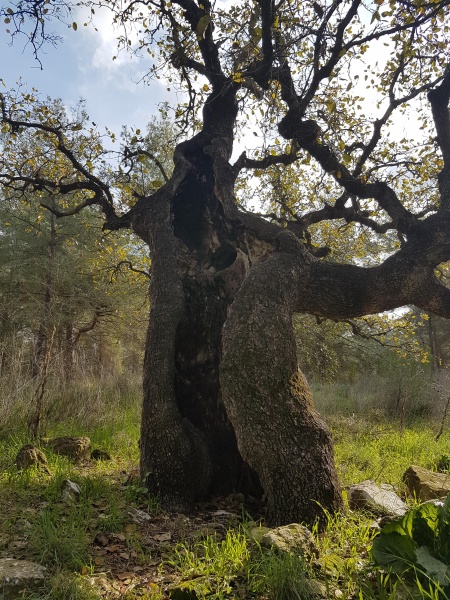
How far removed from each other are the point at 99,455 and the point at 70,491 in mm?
1850

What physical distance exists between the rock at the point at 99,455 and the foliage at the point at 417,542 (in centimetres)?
405

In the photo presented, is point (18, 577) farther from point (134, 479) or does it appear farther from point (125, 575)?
point (134, 479)

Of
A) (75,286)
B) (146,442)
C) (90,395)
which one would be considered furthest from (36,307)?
(146,442)

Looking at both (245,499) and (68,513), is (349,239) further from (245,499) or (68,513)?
(68,513)

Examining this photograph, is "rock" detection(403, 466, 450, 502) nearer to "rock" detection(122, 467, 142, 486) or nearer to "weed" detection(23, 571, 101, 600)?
"rock" detection(122, 467, 142, 486)

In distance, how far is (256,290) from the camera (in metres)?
4.11

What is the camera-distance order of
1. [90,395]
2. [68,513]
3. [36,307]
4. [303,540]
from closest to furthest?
[303,540]
[68,513]
[90,395]
[36,307]

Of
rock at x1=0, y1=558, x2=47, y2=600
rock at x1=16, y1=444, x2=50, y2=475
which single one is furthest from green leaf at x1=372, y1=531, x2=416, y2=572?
rock at x1=16, y1=444, x2=50, y2=475

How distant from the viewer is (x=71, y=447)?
512cm

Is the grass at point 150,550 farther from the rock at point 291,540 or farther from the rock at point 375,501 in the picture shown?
the rock at point 375,501

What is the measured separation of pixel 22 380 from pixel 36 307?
27.6ft

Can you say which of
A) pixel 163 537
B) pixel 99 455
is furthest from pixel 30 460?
pixel 163 537

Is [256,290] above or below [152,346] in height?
above

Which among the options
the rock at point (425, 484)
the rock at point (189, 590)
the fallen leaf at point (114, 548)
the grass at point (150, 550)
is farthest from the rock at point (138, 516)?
the rock at point (425, 484)
